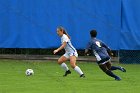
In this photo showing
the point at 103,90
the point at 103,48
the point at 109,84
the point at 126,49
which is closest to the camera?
the point at 103,90

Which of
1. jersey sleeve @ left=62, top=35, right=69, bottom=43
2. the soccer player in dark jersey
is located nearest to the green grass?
the soccer player in dark jersey

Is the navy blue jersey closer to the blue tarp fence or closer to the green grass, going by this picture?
the green grass

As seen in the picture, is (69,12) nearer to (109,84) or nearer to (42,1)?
(42,1)

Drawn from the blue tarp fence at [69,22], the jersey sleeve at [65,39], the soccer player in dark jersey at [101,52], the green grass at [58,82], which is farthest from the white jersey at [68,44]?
the blue tarp fence at [69,22]

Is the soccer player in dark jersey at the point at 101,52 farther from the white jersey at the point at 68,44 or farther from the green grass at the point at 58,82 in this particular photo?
the white jersey at the point at 68,44

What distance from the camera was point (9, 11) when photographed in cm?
2075

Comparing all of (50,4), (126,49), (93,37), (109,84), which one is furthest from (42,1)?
(109,84)

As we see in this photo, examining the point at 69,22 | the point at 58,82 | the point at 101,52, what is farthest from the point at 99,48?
the point at 69,22

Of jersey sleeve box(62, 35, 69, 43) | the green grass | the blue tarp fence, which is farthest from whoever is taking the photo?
the blue tarp fence

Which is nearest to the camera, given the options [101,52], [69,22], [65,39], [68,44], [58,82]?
[58,82]

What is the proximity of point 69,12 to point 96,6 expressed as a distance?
1.19 meters

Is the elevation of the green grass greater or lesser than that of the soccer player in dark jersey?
lesser

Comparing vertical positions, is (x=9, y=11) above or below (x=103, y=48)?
above

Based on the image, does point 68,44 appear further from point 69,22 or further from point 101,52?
point 69,22
